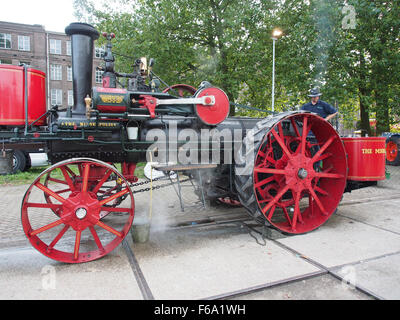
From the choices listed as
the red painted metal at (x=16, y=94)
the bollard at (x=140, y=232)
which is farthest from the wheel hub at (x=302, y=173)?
the red painted metal at (x=16, y=94)

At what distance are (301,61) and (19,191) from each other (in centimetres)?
953

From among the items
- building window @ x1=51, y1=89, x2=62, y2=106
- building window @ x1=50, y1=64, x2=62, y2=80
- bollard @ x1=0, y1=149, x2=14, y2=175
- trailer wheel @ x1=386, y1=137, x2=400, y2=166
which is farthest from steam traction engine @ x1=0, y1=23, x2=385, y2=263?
building window @ x1=50, y1=64, x2=62, y2=80

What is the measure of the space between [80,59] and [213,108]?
1740 millimetres

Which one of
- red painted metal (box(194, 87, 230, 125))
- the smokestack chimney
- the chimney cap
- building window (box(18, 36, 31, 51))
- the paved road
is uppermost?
building window (box(18, 36, 31, 51))

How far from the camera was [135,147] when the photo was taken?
3.76m

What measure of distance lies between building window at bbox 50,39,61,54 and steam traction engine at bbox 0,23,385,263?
34.2m

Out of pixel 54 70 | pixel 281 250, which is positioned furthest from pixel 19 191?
pixel 54 70

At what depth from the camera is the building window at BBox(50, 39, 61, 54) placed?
108 feet

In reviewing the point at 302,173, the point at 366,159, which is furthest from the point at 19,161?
the point at 366,159

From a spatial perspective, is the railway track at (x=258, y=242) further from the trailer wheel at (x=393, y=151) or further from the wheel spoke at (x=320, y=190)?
the trailer wheel at (x=393, y=151)

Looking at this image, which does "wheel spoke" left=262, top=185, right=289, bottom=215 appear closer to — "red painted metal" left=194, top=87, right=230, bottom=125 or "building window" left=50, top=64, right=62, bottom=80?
"red painted metal" left=194, top=87, right=230, bottom=125
